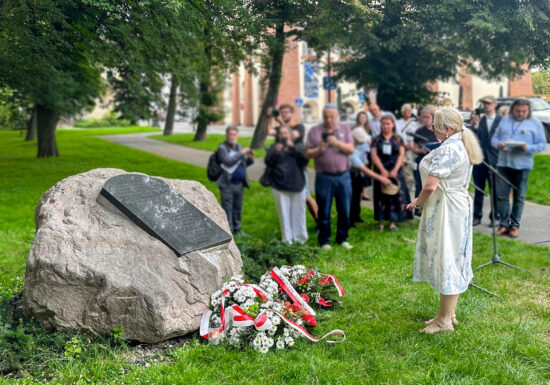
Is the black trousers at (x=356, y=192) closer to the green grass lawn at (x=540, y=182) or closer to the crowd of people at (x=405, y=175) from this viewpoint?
the crowd of people at (x=405, y=175)

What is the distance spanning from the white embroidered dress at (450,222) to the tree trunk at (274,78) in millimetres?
2706

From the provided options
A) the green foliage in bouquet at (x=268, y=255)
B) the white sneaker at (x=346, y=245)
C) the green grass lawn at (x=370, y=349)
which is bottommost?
the green grass lawn at (x=370, y=349)

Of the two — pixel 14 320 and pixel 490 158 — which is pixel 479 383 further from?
pixel 490 158

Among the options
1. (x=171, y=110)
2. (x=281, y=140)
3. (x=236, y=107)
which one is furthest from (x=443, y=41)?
(x=236, y=107)

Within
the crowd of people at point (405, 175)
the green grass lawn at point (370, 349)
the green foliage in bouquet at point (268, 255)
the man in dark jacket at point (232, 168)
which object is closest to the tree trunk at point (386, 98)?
the crowd of people at point (405, 175)

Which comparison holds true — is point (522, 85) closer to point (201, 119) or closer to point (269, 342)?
point (269, 342)

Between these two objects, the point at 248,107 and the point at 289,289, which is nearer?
the point at 289,289

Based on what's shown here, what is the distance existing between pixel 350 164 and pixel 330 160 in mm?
Result: 379

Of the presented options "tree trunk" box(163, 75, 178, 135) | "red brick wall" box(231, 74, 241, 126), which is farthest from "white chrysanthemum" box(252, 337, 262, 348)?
"red brick wall" box(231, 74, 241, 126)

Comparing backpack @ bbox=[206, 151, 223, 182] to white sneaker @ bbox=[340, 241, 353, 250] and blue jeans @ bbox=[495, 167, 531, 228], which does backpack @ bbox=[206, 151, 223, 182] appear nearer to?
white sneaker @ bbox=[340, 241, 353, 250]

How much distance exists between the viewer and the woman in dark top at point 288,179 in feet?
23.8

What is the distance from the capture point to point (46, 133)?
12.8m

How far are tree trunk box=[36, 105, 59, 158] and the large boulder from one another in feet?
23.4

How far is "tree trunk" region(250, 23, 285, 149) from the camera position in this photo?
629 centimetres
